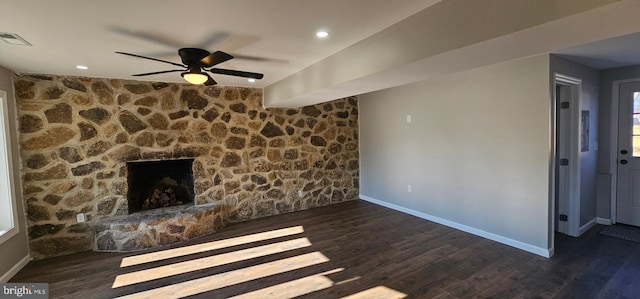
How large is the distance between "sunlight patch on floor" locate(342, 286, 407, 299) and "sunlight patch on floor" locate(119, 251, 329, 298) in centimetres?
72

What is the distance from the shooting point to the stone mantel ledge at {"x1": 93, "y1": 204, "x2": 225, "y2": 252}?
3.65m

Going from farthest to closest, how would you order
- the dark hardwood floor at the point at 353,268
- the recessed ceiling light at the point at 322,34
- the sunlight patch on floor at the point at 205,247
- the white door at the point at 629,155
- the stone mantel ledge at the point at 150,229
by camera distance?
1. the white door at the point at 629,155
2. the stone mantel ledge at the point at 150,229
3. the sunlight patch on floor at the point at 205,247
4. the dark hardwood floor at the point at 353,268
5. the recessed ceiling light at the point at 322,34

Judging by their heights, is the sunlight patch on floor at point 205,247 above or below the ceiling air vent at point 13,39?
below

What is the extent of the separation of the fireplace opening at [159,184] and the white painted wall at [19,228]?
1.11 metres

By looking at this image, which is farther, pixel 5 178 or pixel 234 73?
pixel 5 178

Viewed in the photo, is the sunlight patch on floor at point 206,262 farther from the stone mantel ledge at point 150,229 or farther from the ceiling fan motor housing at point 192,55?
the ceiling fan motor housing at point 192,55

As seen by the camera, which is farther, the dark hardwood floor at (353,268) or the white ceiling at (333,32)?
the dark hardwood floor at (353,268)

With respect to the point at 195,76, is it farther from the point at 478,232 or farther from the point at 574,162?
the point at 574,162

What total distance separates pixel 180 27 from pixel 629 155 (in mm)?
5826

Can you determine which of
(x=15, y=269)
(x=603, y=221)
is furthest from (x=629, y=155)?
(x=15, y=269)

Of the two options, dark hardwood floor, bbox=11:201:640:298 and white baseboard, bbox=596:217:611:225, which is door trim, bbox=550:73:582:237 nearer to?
dark hardwood floor, bbox=11:201:640:298

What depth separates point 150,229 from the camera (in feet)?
12.2

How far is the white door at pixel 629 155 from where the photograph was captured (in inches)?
157

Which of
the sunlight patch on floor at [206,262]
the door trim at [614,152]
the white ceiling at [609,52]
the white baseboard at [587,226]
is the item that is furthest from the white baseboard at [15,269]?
the door trim at [614,152]
